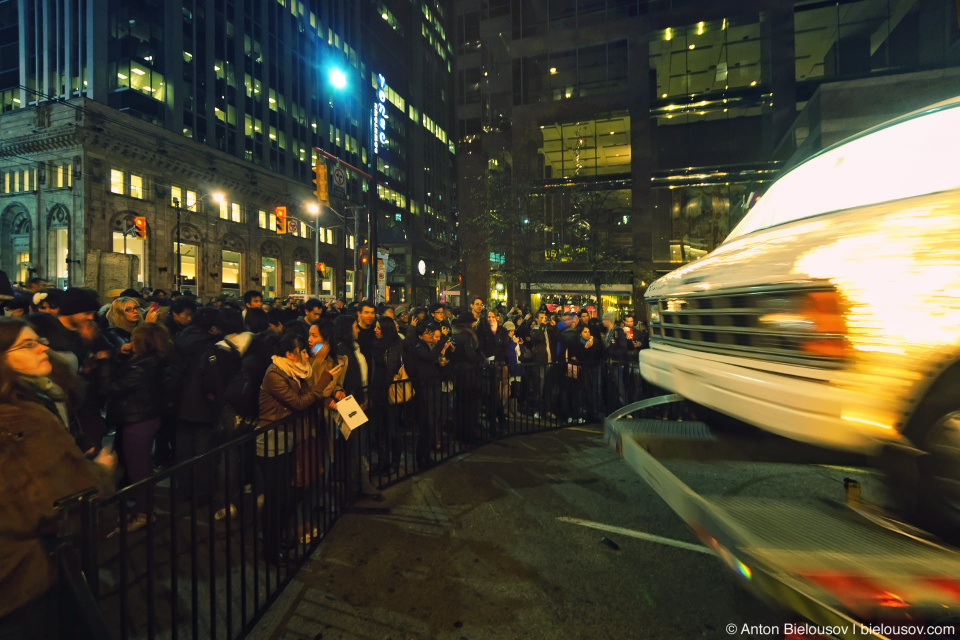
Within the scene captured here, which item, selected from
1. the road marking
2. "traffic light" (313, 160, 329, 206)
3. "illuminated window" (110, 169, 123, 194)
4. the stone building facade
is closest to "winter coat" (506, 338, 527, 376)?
the road marking

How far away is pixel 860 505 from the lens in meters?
2.58

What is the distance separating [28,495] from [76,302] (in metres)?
3.65

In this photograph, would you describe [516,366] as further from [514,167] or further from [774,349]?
[514,167]

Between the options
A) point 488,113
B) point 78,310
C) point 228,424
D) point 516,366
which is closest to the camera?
point 228,424

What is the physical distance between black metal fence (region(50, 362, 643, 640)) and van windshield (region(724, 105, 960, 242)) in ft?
13.1

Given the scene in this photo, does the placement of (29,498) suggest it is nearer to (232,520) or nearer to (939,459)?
(232,520)

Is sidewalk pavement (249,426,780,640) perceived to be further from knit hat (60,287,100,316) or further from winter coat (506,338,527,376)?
winter coat (506,338,527,376)

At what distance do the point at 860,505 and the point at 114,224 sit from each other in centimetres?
4179

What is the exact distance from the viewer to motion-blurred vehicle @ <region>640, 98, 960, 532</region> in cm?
199

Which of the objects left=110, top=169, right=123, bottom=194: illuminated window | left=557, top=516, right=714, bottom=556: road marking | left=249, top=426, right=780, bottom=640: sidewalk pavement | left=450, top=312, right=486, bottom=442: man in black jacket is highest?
left=110, top=169, right=123, bottom=194: illuminated window

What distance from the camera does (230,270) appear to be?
43.1m

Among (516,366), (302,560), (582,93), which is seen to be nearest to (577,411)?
(516,366)

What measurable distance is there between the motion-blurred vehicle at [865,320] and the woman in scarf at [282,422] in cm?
297

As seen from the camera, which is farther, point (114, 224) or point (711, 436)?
point (114, 224)
